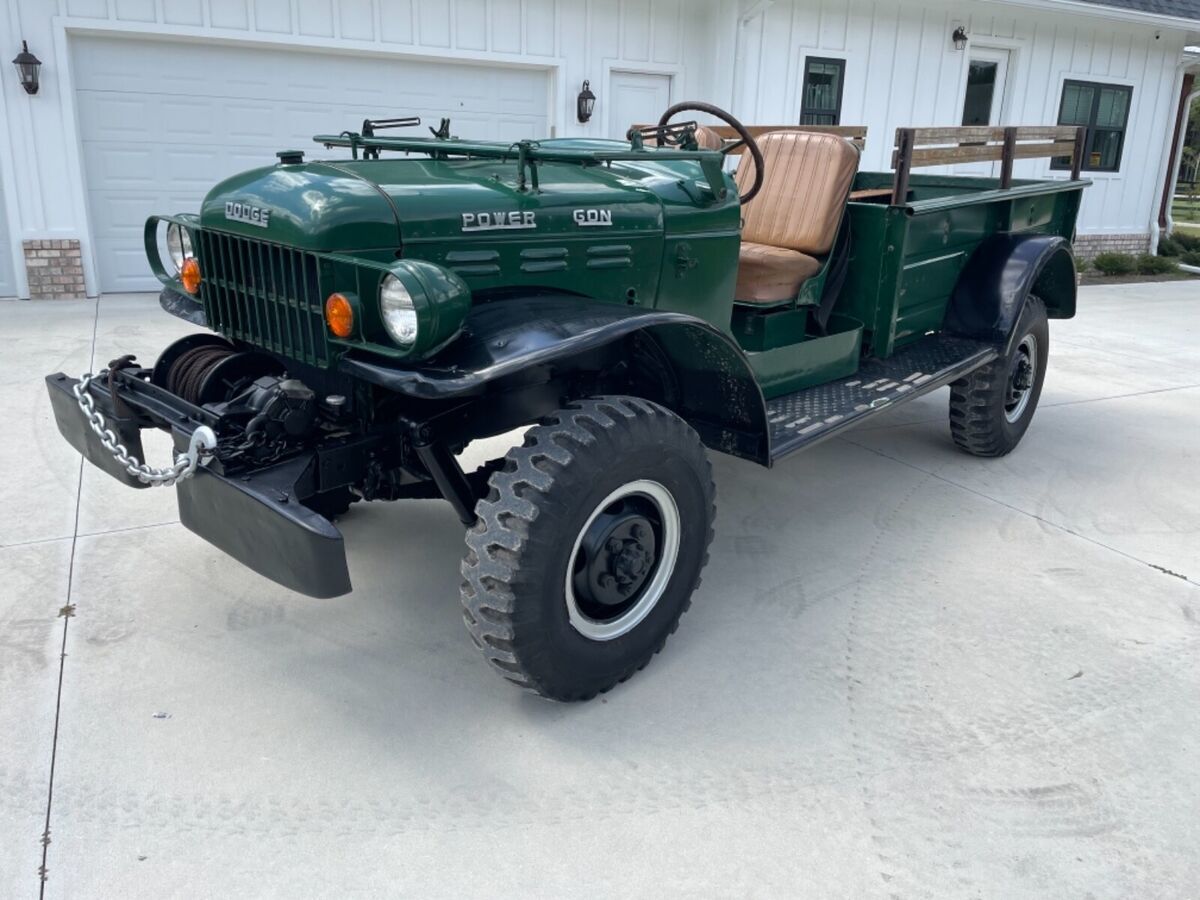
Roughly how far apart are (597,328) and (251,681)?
1.52 metres

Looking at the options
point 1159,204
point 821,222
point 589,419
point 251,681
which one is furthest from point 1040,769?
point 1159,204

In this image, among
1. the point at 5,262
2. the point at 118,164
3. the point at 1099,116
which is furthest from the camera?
the point at 1099,116

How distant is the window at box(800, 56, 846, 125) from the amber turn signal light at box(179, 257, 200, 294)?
9.09 m

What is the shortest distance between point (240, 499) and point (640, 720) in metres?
1.28

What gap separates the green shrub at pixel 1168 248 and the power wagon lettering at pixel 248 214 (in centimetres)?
1534

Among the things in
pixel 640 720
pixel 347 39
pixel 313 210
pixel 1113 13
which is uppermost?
pixel 1113 13

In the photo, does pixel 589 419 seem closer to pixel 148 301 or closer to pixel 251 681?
pixel 251 681

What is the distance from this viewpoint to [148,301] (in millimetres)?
8609

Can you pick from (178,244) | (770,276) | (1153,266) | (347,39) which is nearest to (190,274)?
(178,244)

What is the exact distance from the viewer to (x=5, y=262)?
329 inches

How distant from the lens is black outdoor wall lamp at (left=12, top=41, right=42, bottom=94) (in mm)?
7750

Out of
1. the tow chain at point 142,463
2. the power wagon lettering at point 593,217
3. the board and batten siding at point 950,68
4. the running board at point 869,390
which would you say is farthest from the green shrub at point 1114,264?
the tow chain at point 142,463

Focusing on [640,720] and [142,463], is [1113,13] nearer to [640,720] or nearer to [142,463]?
[640,720]

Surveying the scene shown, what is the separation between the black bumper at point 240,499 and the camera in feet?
7.61
